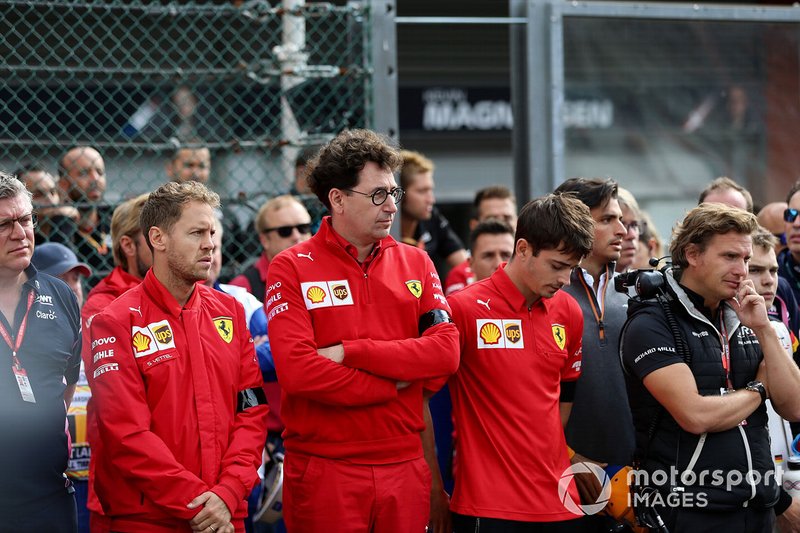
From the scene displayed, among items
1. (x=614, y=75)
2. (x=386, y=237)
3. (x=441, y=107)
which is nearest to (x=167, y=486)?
(x=386, y=237)

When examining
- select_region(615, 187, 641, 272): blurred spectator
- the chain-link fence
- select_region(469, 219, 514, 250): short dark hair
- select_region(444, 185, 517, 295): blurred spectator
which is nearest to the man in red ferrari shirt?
the chain-link fence

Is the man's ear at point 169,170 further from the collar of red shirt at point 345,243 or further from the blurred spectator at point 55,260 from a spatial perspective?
the collar of red shirt at point 345,243

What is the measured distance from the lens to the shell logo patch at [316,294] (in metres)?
3.87

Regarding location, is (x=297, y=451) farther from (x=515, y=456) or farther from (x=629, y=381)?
(x=629, y=381)

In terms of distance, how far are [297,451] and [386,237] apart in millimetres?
982

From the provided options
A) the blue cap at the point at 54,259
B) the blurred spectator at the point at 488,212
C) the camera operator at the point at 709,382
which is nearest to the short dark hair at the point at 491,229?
the blurred spectator at the point at 488,212

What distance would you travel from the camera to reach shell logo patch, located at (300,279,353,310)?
3.87 meters

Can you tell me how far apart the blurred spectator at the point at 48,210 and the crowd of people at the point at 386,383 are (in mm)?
999

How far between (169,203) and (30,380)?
0.89 metres

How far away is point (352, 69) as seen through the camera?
5.34 metres

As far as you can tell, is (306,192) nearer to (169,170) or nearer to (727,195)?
(169,170)

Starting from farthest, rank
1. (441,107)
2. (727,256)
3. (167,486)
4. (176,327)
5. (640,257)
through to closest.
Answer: (441,107) → (640,257) → (727,256) → (176,327) → (167,486)

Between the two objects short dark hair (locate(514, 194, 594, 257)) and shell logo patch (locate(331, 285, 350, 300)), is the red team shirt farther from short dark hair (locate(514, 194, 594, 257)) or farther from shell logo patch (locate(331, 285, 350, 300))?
shell logo patch (locate(331, 285, 350, 300))

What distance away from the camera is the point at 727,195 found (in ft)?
17.9
